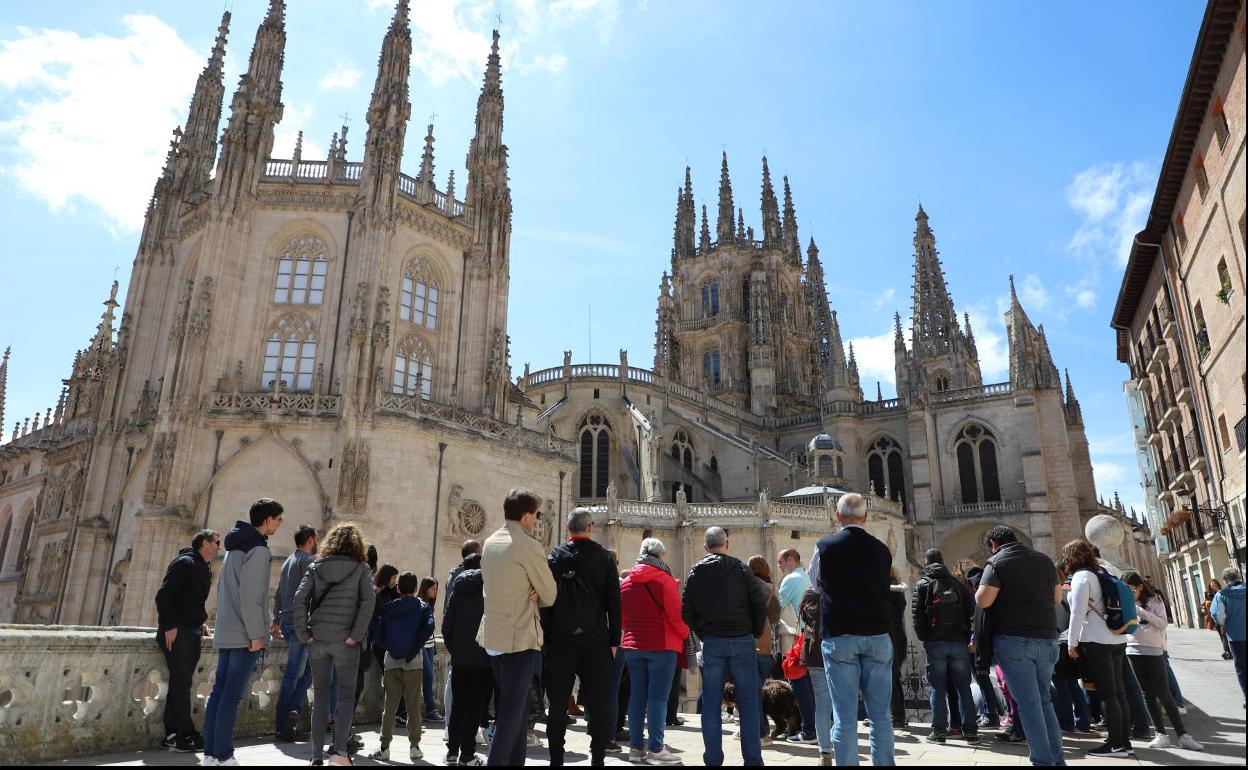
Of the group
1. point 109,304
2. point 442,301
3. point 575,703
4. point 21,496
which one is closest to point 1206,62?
point 575,703

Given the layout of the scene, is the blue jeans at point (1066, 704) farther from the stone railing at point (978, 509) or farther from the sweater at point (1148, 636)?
the stone railing at point (978, 509)

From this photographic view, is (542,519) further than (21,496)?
No

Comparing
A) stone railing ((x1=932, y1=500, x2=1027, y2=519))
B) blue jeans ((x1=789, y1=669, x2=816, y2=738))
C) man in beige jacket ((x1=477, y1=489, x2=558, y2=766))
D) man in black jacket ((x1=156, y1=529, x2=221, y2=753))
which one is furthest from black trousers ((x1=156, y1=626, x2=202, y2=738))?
stone railing ((x1=932, y1=500, x2=1027, y2=519))

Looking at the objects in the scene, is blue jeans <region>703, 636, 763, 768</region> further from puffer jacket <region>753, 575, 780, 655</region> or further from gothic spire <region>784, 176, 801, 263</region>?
gothic spire <region>784, 176, 801, 263</region>

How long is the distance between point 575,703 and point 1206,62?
18.6 m

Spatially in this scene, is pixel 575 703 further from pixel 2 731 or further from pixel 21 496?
pixel 21 496

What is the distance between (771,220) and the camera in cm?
5581

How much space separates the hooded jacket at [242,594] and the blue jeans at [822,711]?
174 inches

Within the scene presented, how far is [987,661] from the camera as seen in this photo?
5.80 meters

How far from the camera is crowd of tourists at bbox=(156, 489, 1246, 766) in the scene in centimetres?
516

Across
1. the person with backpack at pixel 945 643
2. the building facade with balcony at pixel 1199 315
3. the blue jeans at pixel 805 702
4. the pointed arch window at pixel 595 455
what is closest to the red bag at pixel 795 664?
the blue jeans at pixel 805 702

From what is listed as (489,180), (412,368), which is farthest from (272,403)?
(489,180)

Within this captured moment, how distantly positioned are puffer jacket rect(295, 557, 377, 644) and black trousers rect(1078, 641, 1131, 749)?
5734 mm

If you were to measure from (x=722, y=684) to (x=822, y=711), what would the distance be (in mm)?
1163
